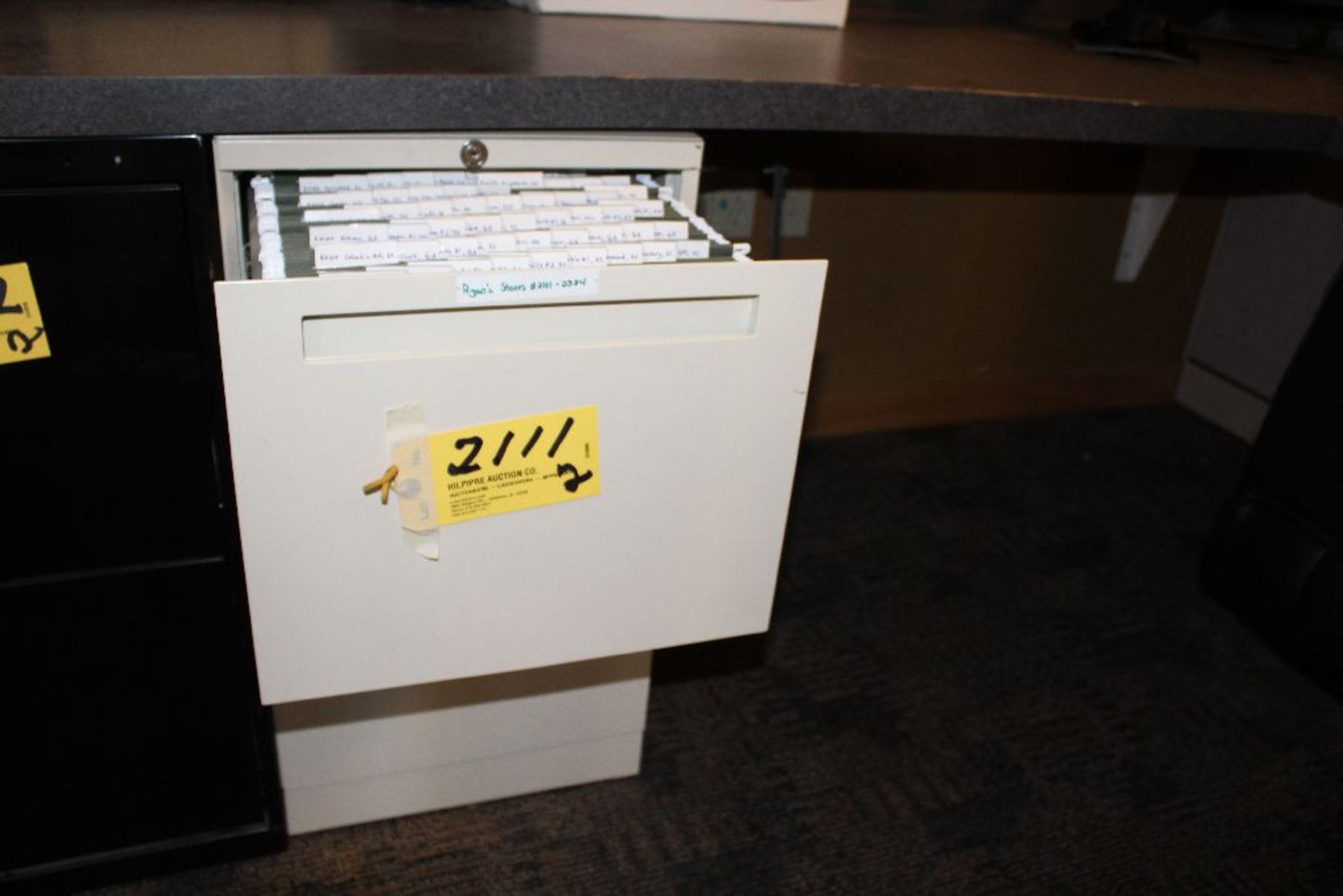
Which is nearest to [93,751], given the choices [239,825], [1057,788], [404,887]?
[239,825]

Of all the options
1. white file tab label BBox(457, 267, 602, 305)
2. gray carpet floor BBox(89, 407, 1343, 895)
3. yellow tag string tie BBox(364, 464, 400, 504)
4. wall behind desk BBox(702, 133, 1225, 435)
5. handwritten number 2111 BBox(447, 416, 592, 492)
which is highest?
white file tab label BBox(457, 267, 602, 305)

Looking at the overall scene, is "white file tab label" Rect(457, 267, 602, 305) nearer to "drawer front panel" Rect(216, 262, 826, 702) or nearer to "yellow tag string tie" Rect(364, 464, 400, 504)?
"drawer front panel" Rect(216, 262, 826, 702)

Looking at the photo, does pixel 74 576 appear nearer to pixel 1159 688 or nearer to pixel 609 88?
pixel 609 88

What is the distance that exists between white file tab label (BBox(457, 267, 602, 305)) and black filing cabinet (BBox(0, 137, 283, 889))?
19cm

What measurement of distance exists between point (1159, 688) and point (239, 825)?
3.35ft

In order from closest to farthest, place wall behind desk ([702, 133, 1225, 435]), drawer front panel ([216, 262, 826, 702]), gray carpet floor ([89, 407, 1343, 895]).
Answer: drawer front panel ([216, 262, 826, 702]) < gray carpet floor ([89, 407, 1343, 895]) < wall behind desk ([702, 133, 1225, 435])

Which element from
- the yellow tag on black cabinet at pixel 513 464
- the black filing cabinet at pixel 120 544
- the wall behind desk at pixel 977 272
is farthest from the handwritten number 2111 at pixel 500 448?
the wall behind desk at pixel 977 272

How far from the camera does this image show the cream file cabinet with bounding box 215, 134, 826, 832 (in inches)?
27.3

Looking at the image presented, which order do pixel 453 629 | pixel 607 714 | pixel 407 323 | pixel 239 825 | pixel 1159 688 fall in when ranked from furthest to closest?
1. pixel 1159 688
2. pixel 607 714
3. pixel 239 825
4. pixel 453 629
5. pixel 407 323

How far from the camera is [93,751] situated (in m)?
0.90

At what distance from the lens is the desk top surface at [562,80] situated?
2.34ft

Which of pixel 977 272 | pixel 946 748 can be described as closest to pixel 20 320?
pixel 946 748

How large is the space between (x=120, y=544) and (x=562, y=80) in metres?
0.46

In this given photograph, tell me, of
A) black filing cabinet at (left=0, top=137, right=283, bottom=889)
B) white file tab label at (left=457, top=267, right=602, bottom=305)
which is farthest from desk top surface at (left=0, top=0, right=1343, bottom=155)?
white file tab label at (left=457, top=267, right=602, bottom=305)
